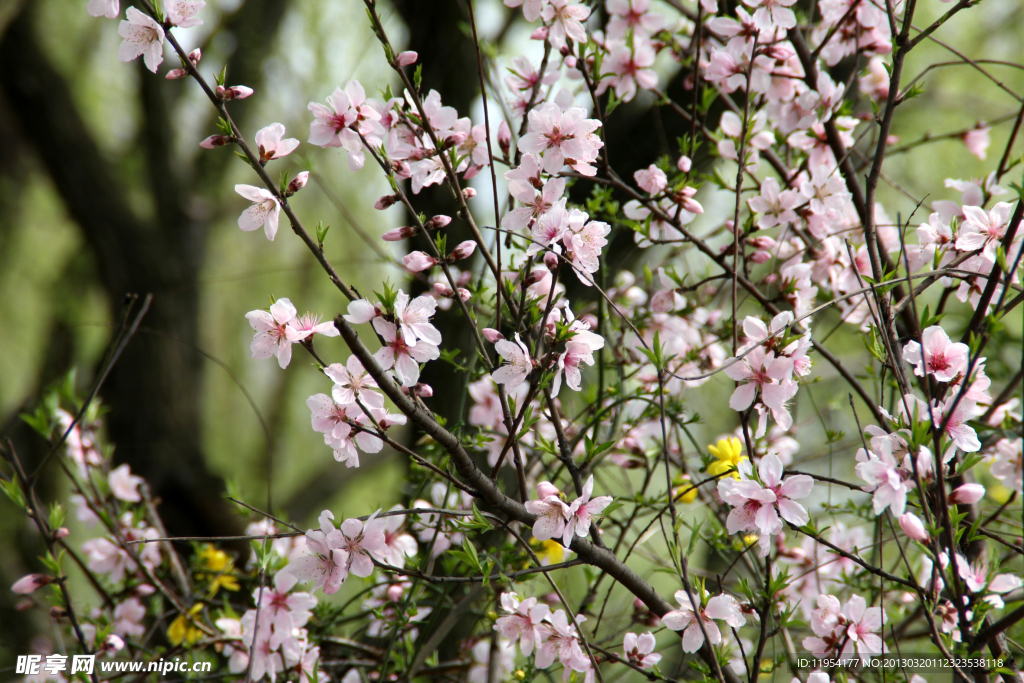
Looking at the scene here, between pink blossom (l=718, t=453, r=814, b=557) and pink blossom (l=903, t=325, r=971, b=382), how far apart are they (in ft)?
0.92

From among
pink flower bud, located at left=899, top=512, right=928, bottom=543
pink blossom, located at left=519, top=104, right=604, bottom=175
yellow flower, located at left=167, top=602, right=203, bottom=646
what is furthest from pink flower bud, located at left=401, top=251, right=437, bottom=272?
yellow flower, located at left=167, top=602, right=203, bottom=646

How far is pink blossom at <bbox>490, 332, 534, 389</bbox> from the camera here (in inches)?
38.3

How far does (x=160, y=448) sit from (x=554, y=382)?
365cm

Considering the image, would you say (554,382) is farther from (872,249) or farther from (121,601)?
(121,601)

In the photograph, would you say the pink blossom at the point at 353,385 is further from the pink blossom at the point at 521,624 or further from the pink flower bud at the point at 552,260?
the pink blossom at the point at 521,624

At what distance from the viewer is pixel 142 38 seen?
3.76 feet

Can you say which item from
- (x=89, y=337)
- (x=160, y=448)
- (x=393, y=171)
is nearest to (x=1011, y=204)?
(x=393, y=171)

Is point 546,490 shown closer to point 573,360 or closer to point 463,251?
point 573,360

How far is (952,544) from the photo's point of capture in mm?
885

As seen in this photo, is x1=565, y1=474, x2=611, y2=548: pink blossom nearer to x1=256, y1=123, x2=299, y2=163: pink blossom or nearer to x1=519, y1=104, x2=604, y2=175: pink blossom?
x1=519, y1=104, x2=604, y2=175: pink blossom

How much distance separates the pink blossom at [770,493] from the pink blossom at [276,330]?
0.72m

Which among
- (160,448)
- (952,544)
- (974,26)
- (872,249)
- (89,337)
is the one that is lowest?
(952,544)

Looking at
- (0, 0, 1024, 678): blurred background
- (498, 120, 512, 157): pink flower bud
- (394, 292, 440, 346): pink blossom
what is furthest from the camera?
(0, 0, 1024, 678): blurred background

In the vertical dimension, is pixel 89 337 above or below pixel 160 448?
above
